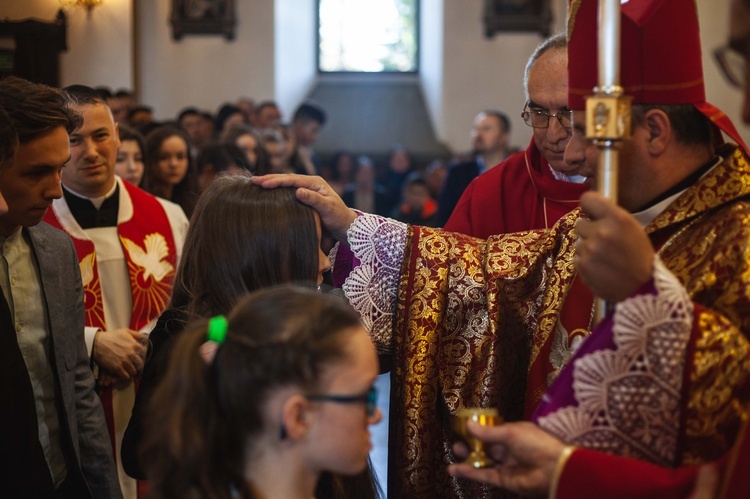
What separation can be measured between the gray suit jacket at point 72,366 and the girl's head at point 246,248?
0.55m

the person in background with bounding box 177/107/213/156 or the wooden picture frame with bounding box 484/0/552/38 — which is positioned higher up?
the wooden picture frame with bounding box 484/0/552/38

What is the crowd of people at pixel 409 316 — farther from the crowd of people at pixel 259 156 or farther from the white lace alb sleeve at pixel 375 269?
the crowd of people at pixel 259 156

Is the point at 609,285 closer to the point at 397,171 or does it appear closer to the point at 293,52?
the point at 397,171

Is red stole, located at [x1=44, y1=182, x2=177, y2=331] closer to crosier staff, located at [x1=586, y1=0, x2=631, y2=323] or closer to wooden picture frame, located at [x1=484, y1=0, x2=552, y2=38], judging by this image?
crosier staff, located at [x1=586, y1=0, x2=631, y2=323]

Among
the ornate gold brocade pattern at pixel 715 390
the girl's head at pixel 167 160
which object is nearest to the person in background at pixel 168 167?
the girl's head at pixel 167 160

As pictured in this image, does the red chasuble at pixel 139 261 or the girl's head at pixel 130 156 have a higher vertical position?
the girl's head at pixel 130 156

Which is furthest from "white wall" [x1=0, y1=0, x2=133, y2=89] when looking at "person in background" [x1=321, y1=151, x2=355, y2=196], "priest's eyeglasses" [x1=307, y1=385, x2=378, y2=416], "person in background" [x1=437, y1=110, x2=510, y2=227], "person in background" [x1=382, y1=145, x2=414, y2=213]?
"person in background" [x1=382, y1=145, x2=414, y2=213]

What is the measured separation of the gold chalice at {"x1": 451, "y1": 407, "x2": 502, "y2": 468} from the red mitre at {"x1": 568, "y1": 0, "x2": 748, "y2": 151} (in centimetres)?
65

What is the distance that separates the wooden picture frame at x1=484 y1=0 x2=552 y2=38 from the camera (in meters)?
11.4

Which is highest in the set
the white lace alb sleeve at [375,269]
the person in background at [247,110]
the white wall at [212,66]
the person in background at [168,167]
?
the white wall at [212,66]

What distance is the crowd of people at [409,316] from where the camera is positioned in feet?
5.06

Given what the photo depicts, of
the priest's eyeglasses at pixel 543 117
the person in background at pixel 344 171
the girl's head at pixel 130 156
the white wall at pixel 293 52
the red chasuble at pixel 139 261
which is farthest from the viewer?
the white wall at pixel 293 52

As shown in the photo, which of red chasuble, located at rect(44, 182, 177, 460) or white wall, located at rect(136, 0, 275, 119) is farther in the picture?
white wall, located at rect(136, 0, 275, 119)

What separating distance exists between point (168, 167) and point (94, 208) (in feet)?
4.26
